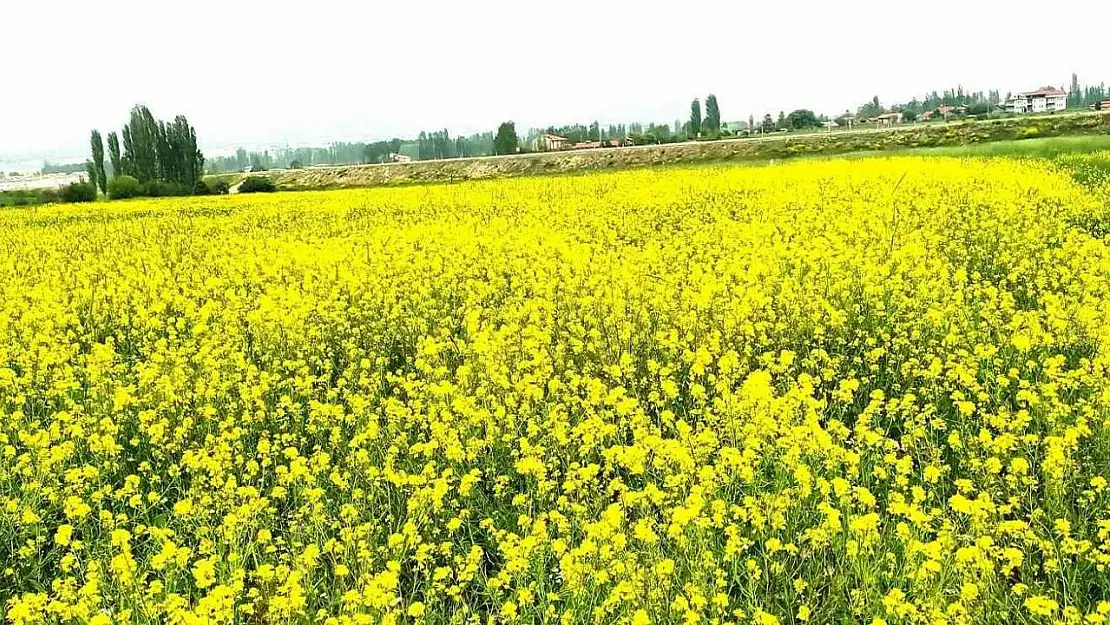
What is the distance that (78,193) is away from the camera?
44688mm

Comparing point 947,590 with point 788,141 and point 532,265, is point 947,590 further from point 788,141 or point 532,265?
point 788,141

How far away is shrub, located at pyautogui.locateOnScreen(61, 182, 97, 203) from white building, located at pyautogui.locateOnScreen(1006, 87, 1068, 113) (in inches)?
6350

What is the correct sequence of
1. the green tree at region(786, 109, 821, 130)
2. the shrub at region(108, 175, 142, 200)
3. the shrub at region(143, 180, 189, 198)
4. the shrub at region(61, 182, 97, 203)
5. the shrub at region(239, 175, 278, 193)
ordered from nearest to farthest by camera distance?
the shrub at region(61, 182, 97, 203)
the shrub at region(108, 175, 142, 200)
the shrub at region(143, 180, 189, 198)
the shrub at region(239, 175, 278, 193)
the green tree at region(786, 109, 821, 130)

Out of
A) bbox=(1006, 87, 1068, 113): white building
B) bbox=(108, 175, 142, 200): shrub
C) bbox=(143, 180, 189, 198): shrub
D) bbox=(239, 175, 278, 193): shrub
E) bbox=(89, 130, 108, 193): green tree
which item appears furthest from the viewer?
bbox=(1006, 87, 1068, 113): white building

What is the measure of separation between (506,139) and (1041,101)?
126 metres

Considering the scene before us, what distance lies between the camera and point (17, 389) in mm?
6664

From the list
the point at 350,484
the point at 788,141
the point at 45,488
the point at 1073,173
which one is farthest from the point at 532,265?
the point at 788,141

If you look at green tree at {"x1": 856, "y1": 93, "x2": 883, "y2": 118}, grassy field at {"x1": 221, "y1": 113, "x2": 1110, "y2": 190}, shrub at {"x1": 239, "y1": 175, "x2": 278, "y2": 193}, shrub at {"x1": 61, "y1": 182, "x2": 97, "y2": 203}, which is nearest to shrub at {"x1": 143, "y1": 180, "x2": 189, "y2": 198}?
shrub at {"x1": 61, "y1": 182, "x2": 97, "y2": 203}

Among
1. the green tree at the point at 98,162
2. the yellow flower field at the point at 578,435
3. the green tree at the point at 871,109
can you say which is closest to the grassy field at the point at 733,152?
the green tree at the point at 98,162

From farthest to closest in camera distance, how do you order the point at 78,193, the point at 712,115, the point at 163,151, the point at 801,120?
the point at 712,115 → the point at 801,120 → the point at 163,151 → the point at 78,193

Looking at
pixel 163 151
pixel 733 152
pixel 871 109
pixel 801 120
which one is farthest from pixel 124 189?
pixel 871 109

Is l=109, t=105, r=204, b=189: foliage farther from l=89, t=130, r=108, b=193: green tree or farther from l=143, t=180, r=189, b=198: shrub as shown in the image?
l=143, t=180, r=189, b=198: shrub

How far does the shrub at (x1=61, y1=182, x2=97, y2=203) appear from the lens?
44528mm

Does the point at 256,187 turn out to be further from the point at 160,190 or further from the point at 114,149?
the point at 114,149
